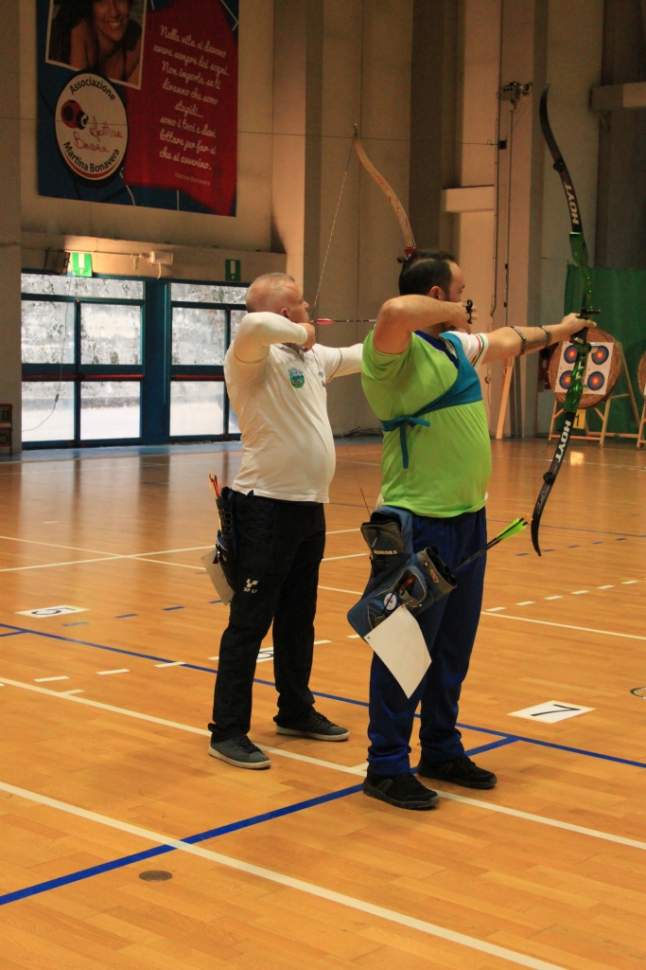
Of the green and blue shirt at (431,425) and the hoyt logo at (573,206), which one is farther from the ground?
the hoyt logo at (573,206)

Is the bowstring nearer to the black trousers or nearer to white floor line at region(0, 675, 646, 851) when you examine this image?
white floor line at region(0, 675, 646, 851)

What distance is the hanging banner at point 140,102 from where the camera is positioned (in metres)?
14.9

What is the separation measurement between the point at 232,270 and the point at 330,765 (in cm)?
1366

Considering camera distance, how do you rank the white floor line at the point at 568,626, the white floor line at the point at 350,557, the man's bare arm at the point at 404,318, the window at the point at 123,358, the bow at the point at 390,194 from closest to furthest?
1. the man's bare arm at the point at 404,318
2. the white floor line at the point at 568,626
3. the white floor line at the point at 350,557
4. the bow at the point at 390,194
5. the window at the point at 123,358

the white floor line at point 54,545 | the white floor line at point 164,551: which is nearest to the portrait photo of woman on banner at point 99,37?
the white floor line at point 54,545

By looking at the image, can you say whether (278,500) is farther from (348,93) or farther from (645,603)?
(348,93)

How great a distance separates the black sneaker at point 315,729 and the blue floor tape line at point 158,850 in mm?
446

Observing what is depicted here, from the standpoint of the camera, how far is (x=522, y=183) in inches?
695

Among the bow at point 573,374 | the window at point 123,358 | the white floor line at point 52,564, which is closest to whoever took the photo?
the bow at point 573,374

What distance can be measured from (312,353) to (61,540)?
475cm

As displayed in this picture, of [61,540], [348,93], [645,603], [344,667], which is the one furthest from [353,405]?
[344,667]

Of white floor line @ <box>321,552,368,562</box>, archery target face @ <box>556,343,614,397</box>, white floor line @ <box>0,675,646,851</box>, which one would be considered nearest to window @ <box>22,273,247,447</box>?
archery target face @ <box>556,343,614,397</box>

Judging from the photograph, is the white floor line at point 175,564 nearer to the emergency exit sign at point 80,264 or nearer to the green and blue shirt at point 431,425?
the green and blue shirt at point 431,425

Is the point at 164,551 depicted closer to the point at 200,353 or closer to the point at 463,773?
the point at 463,773
